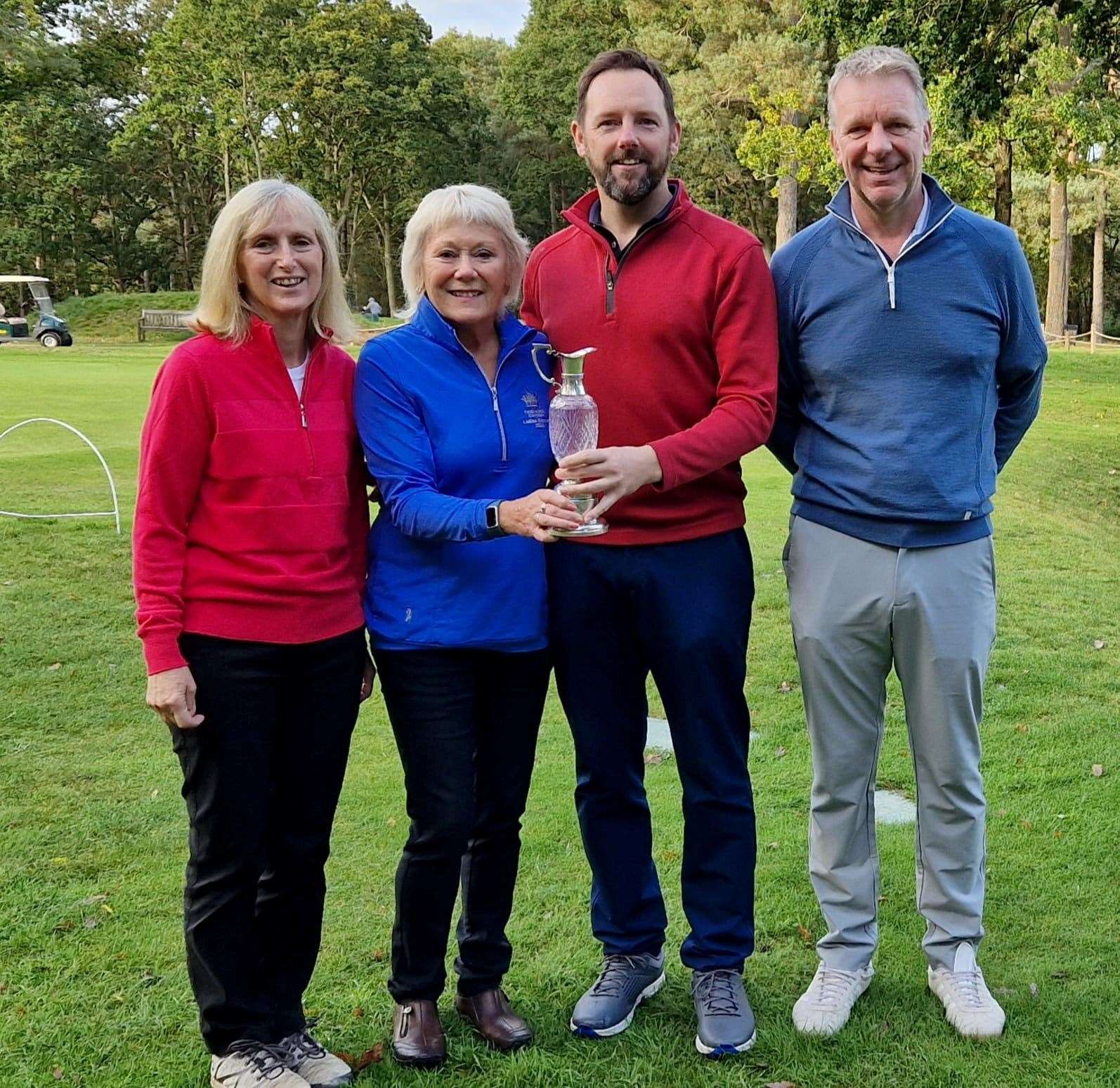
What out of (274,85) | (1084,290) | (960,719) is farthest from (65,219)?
(960,719)

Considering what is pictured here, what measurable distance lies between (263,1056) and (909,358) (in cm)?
230

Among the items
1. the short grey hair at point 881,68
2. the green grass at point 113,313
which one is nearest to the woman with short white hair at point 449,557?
the short grey hair at point 881,68

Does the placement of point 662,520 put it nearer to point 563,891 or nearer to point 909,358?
point 909,358

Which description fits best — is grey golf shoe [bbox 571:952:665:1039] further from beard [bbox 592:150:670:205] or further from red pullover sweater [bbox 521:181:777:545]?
beard [bbox 592:150:670:205]

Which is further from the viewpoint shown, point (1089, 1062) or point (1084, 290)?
point (1084, 290)

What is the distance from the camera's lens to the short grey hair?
2891 millimetres

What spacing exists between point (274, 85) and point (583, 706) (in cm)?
4021

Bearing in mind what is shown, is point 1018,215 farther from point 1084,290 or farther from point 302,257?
point 302,257

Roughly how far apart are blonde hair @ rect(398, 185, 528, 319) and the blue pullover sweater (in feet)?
2.38

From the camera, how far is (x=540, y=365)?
2.95 meters

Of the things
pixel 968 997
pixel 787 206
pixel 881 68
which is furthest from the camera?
pixel 787 206

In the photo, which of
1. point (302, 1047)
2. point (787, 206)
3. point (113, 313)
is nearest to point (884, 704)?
point (302, 1047)

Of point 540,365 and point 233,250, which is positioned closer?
point 233,250

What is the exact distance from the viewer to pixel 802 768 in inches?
203
